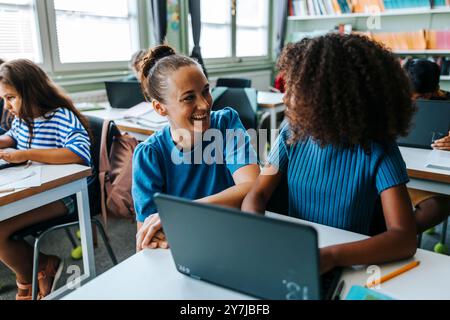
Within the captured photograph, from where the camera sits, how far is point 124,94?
3.03 metres

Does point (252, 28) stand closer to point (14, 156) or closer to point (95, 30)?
point (95, 30)

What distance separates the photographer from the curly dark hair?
35.0 inches

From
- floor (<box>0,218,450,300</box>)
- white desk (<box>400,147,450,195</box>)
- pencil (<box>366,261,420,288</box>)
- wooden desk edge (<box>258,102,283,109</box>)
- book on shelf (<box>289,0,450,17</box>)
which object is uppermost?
book on shelf (<box>289,0,450,17</box>)

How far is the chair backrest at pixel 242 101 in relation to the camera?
111 inches

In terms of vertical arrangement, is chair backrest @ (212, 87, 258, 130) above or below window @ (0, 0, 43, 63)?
below

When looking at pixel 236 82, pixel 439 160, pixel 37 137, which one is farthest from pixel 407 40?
pixel 37 137

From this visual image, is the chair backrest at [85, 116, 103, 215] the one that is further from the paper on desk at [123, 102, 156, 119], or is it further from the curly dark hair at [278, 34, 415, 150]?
the curly dark hair at [278, 34, 415, 150]

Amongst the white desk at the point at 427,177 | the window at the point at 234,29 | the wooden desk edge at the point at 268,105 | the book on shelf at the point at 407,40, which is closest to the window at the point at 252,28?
the window at the point at 234,29

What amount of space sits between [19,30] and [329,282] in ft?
10.3

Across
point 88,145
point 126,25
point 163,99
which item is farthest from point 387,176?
point 126,25

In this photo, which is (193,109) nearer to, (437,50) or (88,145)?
(88,145)

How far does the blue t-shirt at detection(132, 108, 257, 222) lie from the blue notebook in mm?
597

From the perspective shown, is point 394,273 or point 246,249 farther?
point 394,273

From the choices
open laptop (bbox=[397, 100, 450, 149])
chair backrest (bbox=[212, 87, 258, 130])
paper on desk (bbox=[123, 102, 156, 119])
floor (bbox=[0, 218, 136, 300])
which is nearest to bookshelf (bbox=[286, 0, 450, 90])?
chair backrest (bbox=[212, 87, 258, 130])
